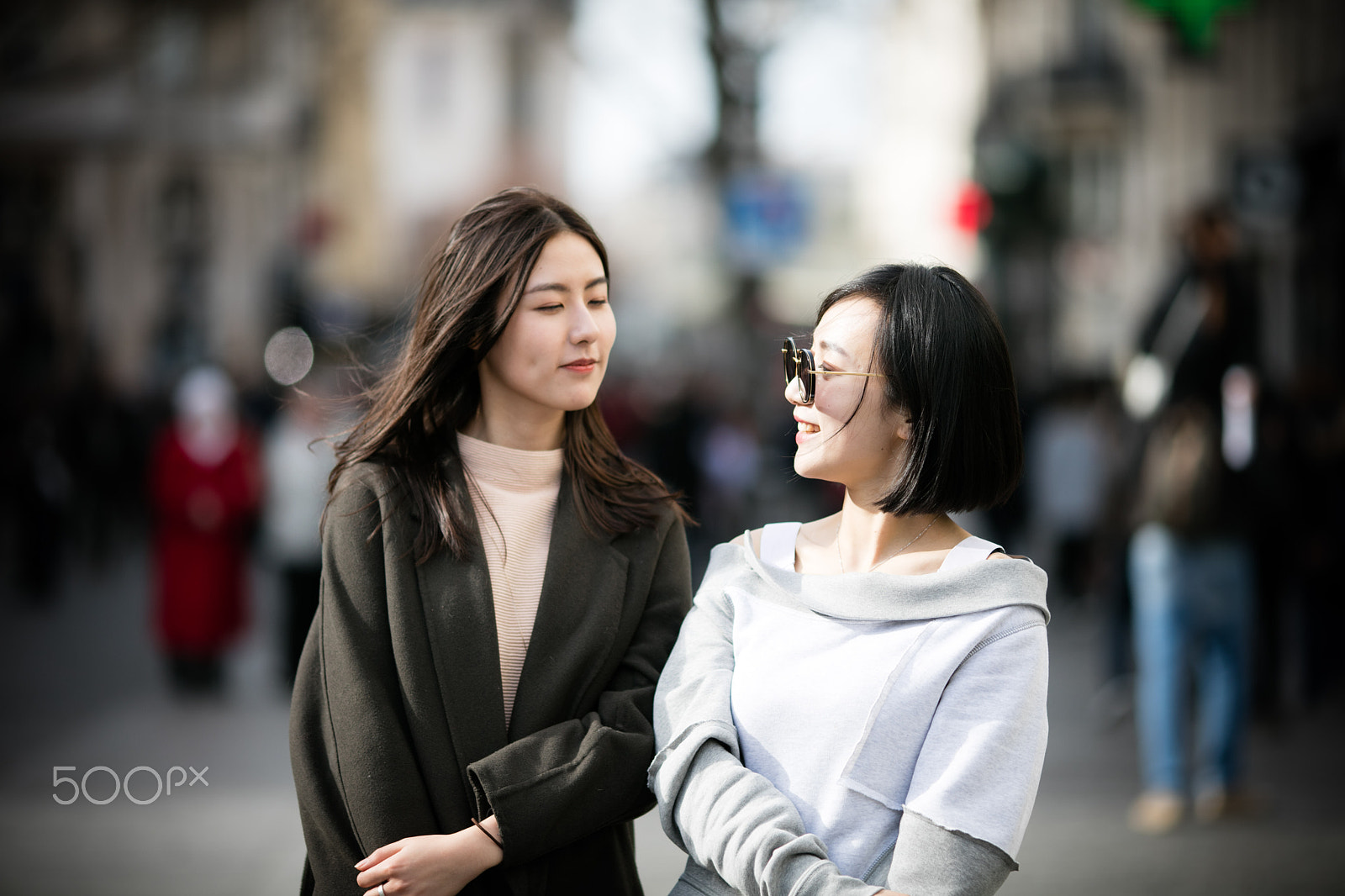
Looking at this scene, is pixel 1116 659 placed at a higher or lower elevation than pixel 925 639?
lower

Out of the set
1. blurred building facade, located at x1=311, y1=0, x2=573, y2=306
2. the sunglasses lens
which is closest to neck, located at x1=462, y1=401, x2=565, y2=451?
the sunglasses lens

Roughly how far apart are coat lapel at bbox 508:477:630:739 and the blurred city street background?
1.55ft

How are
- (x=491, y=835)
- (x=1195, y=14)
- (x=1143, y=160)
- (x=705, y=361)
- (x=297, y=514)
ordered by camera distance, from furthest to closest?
(x=705, y=361), (x=1143, y=160), (x=297, y=514), (x=1195, y=14), (x=491, y=835)

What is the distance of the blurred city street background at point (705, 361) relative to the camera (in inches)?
235

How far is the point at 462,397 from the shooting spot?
2.75 meters

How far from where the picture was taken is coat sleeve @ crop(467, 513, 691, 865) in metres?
2.35

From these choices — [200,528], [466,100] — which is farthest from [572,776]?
[466,100]

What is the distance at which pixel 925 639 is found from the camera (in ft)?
7.09

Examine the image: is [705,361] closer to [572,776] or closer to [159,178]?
[159,178]

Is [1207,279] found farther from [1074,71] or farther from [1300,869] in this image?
[1074,71]

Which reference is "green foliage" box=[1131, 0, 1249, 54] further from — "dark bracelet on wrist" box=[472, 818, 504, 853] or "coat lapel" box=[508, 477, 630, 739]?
"dark bracelet on wrist" box=[472, 818, 504, 853]

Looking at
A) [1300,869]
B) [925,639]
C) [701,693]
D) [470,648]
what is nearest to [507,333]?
[470,648]

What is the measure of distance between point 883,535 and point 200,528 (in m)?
7.66

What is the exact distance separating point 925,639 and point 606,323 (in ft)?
3.02
